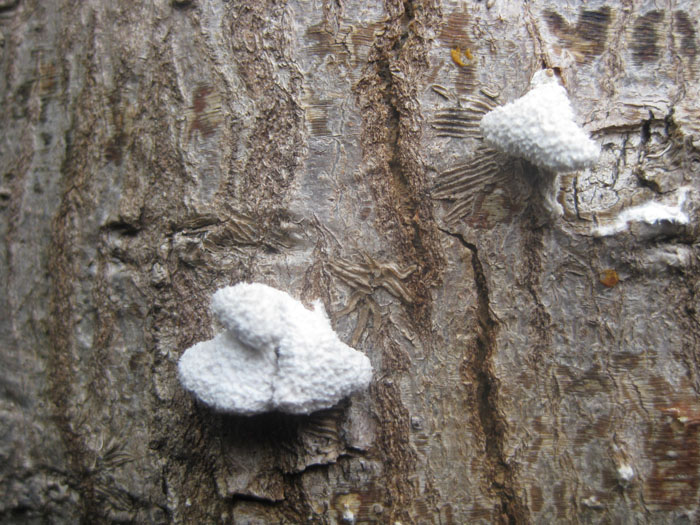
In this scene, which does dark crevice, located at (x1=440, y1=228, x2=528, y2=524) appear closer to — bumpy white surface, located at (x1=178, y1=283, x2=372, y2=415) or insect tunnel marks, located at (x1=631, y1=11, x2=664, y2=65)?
bumpy white surface, located at (x1=178, y1=283, x2=372, y2=415)

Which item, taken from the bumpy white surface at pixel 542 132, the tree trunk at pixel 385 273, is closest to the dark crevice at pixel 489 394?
the tree trunk at pixel 385 273

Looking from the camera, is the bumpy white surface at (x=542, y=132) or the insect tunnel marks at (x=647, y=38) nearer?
the bumpy white surface at (x=542, y=132)

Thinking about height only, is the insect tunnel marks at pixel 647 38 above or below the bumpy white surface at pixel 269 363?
above

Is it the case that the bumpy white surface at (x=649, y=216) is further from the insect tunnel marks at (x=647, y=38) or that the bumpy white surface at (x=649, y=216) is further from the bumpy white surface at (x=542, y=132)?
the insect tunnel marks at (x=647, y=38)

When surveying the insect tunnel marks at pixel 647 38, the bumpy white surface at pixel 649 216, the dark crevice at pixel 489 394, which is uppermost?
the insect tunnel marks at pixel 647 38

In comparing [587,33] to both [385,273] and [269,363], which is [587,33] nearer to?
[385,273]

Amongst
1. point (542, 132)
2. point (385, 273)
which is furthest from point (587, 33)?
point (385, 273)

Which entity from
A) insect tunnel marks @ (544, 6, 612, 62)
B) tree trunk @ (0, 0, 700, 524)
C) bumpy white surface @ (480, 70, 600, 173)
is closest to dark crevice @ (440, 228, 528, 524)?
tree trunk @ (0, 0, 700, 524)

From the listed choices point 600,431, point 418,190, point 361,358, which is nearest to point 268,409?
point 361,358
